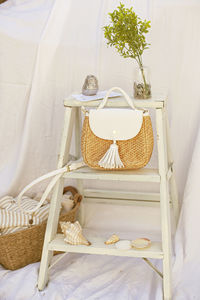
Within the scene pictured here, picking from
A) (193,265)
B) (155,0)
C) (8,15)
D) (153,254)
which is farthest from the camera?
(8,15)

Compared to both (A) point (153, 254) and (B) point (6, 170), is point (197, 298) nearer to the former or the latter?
(A) point (153, 254)

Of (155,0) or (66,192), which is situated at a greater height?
(155,0)

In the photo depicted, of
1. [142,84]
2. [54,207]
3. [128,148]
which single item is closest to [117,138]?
[128,148]

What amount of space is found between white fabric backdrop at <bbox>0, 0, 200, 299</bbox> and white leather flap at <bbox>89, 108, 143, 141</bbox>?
358mm

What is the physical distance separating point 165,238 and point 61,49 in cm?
91

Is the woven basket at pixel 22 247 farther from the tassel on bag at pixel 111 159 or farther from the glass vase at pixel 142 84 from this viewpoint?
the glass vase at pixel 142 84

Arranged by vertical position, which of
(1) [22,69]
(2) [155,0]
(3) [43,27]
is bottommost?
(1) [22,69]

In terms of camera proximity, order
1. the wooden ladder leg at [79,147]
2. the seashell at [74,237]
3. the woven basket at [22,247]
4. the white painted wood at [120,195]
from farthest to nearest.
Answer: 1. the white painted wood at [120,195]
2. the wooden ladder leg at [79,147]
3. the woven basket at [22,247]
4. the seashell at [74,237]

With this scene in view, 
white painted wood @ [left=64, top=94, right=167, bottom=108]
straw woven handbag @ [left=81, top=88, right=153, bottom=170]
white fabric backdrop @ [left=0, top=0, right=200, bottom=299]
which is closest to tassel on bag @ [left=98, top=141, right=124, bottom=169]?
straw woven handbag @ [left=81, top=88, right=153, bottom=170]

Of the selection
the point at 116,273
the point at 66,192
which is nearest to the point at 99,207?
the point at 66,192

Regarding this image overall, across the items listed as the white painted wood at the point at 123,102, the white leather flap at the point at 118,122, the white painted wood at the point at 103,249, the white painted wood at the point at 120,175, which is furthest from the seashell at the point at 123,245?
the white painted wood at the point at 123,102

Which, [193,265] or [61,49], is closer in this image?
[193,265]

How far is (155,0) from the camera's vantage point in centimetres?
176

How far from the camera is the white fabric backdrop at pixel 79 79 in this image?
5.56ft
